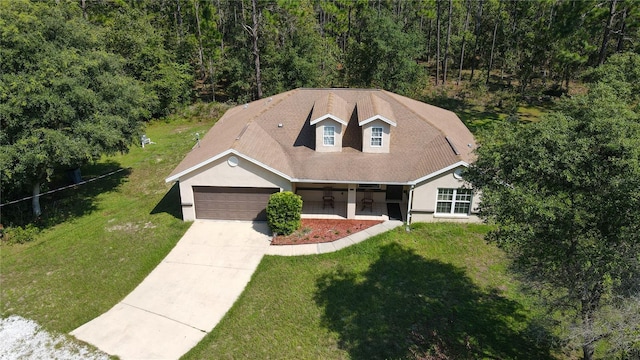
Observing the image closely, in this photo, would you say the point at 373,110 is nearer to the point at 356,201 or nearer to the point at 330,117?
the point at 330,117

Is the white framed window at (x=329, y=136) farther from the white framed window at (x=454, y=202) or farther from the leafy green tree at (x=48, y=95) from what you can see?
the leafy green tree at (x=48, y=95)

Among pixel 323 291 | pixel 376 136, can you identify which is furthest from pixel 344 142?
pixel 323 291

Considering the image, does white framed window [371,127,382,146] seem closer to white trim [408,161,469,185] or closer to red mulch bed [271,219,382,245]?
white trim [408,161,469,185]

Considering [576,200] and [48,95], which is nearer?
[576,200]

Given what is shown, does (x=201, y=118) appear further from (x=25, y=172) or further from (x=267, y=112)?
(x=25, y=172)

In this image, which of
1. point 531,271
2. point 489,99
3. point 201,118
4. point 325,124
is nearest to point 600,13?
point 489,99

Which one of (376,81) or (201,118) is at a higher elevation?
(376,81)
